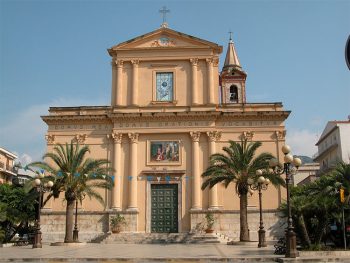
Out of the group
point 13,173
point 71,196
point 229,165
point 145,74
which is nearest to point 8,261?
point 71,196

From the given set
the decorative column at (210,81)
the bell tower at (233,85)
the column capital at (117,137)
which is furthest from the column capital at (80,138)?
the bell tower at (233,85)

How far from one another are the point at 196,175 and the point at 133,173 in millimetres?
5265

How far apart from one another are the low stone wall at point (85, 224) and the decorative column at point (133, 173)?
2.74 feet

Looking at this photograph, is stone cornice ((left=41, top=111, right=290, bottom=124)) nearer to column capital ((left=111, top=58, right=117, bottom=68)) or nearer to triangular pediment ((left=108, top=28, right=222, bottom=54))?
column capital ((left=111, top=58, right=117, bottom=68))

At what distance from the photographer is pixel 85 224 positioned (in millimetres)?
37062

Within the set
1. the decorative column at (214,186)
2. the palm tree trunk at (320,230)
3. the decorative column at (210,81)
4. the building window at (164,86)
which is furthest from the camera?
the building window at (164,86)

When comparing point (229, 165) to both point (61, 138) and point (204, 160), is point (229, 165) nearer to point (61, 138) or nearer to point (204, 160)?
point (204, 160)

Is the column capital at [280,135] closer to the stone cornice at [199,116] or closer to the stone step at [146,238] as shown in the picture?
the stone cornice at [199,116]

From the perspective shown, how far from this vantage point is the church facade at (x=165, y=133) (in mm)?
37031

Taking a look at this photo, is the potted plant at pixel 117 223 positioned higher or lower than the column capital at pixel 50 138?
lower

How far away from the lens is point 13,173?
72.5m

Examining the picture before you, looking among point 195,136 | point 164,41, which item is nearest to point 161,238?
point 195,136

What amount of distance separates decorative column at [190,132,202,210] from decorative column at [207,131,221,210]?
0.93 m

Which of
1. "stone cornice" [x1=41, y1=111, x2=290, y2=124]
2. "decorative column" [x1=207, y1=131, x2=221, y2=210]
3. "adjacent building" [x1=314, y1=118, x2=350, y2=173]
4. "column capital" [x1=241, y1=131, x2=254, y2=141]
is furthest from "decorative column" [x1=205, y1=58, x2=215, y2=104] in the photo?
"adjacent building" [x1=314, y1=118, x2=350, y2=173]
